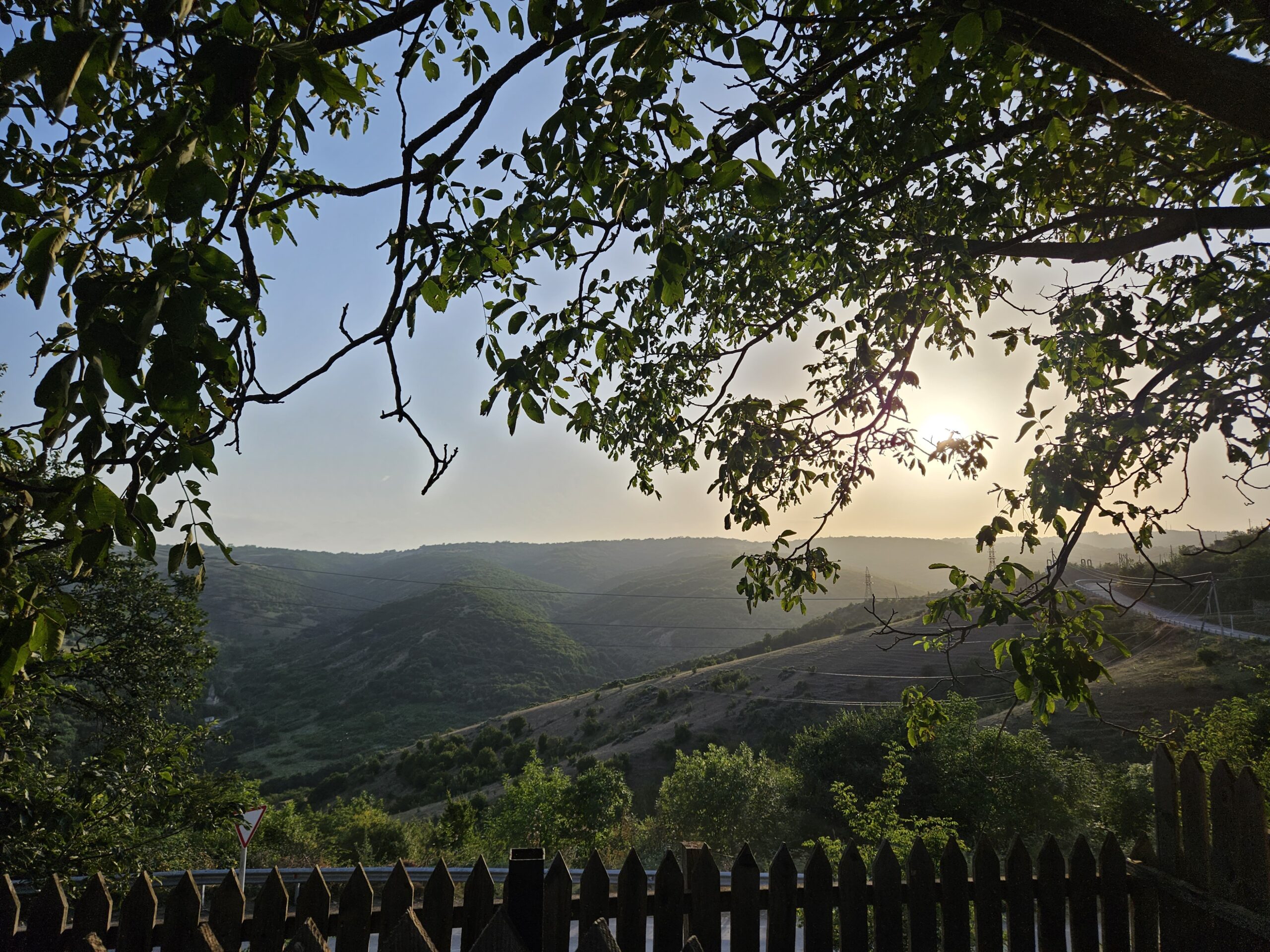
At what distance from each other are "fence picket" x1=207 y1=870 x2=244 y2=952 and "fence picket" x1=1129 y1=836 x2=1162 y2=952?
3.93m

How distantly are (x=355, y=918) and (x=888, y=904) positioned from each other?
243 centimetres

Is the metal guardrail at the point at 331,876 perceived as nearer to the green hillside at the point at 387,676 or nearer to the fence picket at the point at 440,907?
the fence picket at the point at 440,907

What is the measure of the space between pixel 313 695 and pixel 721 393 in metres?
83.4

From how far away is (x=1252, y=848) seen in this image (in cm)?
282

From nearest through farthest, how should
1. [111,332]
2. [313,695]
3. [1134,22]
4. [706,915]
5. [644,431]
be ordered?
[111,332] → [1134,22] → [706,915] → [644,431] → [313,695]

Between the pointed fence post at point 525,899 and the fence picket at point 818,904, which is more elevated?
the pointed fence post at point 525,899

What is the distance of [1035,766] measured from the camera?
1308 centimetres

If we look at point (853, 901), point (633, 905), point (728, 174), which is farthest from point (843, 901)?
point (728, 174)

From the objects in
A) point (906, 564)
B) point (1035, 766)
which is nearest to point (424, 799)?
point (1035, 766)

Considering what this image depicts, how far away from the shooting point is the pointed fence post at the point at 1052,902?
3.06m

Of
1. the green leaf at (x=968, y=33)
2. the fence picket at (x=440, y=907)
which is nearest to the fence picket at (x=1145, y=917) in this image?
the fence picket at (x=440, y=907)

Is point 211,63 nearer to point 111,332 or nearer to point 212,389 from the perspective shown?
point 111,332

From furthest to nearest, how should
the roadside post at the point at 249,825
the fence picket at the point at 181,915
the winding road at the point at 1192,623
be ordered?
1. the winding road at the point at 1192,623
2. the roadside post at the point at 249,825
3. the fence picket at the point at 181,915

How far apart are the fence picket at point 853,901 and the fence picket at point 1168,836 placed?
1.43 m
